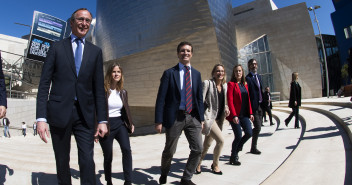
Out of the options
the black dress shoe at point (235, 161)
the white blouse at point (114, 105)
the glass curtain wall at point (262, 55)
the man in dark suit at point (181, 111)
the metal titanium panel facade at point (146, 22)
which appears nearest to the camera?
the man in dark suit at point (181, 111)

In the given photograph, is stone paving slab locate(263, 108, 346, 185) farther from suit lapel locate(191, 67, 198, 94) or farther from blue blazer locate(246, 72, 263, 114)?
suit lapel locate(191, 67, 198, 94)

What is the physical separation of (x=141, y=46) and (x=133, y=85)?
2.12 m

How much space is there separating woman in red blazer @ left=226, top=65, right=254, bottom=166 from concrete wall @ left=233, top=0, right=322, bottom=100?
20.3 m

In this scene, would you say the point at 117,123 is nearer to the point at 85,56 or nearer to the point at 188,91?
the point at 188,91

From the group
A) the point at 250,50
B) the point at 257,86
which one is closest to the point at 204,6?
the point at 257,86

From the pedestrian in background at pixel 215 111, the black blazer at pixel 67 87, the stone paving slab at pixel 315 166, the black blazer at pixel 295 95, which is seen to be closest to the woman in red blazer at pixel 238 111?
the pedestrian in background at pixel 215 111

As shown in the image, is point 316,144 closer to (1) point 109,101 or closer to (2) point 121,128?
(2) point 121,128

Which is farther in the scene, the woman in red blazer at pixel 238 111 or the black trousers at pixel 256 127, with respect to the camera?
the black trousers at pixel 256 127

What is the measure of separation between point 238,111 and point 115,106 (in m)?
1.87

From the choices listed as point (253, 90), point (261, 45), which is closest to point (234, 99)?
point (253, 90)

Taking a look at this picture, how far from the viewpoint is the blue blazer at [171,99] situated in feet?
8.07

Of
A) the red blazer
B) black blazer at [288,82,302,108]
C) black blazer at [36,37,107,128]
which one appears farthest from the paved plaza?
black blazer at [288,82,302,108]

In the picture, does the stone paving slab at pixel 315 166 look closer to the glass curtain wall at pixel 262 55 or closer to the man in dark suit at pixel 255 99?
the man in dark suit at pixel 255 99

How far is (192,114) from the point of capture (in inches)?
101
